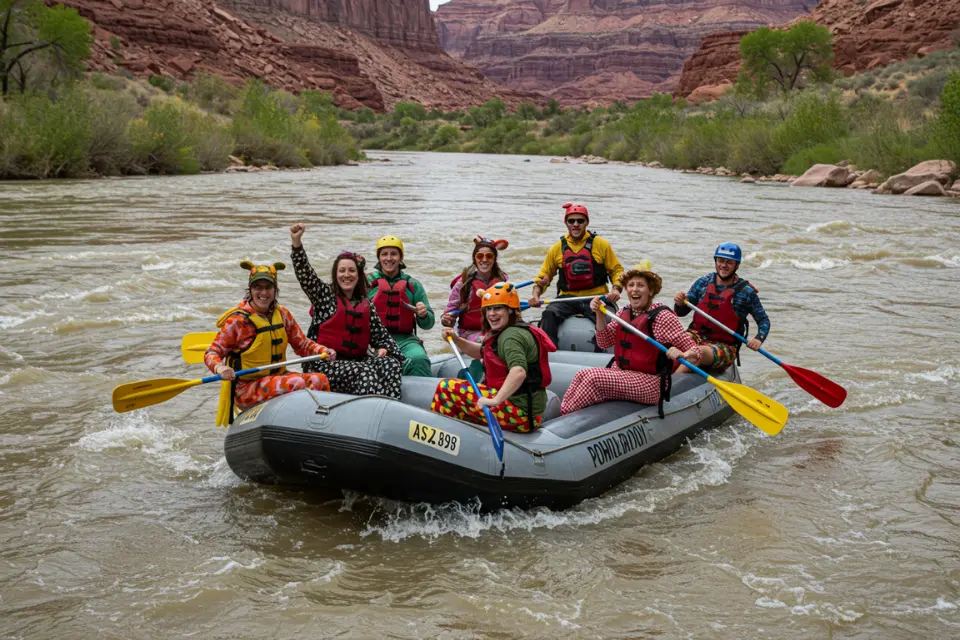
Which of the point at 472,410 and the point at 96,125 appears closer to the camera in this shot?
the point at 472,410

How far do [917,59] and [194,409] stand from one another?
5116 centimetres

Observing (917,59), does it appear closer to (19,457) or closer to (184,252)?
(184,252)

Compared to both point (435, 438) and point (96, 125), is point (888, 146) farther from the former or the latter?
point (435, 438)

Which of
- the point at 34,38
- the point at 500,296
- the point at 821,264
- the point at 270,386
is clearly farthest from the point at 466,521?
the point at 34,38

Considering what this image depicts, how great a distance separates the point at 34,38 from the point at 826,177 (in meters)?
25.1

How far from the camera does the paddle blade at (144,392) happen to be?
4977 mm

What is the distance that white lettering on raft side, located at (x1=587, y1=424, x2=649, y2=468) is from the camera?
4.98 m

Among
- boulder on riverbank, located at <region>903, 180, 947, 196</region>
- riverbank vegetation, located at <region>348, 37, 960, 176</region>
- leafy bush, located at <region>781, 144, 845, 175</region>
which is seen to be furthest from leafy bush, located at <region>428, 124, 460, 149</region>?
boulder on riverbank, located at <region>903, 180, 947, 196</region>

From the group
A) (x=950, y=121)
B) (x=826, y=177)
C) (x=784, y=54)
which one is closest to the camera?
(x=950, y=121)

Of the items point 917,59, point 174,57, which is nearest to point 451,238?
point 917,59

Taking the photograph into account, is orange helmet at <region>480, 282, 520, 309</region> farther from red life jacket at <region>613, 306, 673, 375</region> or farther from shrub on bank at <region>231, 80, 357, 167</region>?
shrub on bank at <region>231, 80, 357, 167</region>

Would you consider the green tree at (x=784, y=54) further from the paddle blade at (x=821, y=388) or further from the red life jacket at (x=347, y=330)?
the red life jacket at (x=347, y=330)

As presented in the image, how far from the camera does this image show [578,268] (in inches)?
283

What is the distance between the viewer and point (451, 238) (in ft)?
49.6
